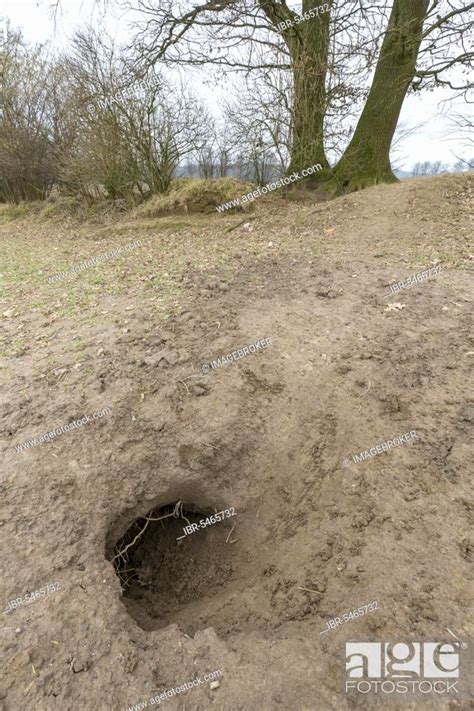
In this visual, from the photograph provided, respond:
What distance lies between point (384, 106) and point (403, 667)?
9.80m

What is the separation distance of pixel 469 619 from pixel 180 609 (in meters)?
1.96

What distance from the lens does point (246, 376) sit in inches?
159

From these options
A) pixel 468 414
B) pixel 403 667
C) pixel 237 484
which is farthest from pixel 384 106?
pixel 403 667

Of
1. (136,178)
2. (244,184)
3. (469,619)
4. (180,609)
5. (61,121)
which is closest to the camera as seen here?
(469,619)

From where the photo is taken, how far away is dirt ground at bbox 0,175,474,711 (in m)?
2.21

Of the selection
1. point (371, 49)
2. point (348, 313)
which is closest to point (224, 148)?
point (371, 49)

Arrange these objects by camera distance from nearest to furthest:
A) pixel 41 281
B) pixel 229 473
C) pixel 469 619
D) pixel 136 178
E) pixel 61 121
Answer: pixel 469 619, pixel 229 473, pixel 41 281, pixel 136 178, pixel 61 121

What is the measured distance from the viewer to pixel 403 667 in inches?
81.4

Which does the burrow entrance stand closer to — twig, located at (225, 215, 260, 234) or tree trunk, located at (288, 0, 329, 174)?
twig, located at (225, 215, 260, 234)

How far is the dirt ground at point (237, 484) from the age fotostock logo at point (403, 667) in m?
0.04

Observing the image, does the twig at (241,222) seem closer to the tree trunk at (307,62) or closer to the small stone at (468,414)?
the tree trunk at (307,62)

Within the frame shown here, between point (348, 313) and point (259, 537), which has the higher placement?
point (348, 313)

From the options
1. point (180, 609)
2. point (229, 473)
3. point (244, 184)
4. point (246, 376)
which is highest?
point (244, 184)

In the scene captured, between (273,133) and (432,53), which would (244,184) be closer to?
(273,133)
